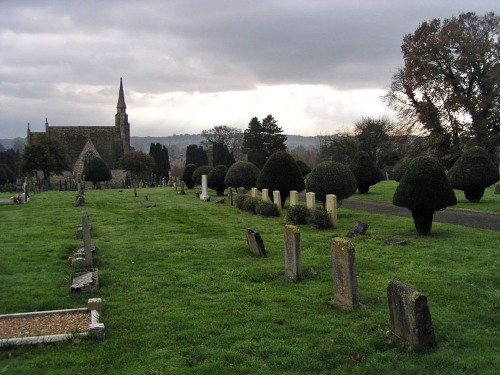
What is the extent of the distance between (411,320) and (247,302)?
3072mm

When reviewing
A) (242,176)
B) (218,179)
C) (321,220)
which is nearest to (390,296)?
(321,220)

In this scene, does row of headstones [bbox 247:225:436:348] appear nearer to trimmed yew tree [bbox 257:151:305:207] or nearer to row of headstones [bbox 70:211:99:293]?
row of headstones [bbox 70:211:99:293]

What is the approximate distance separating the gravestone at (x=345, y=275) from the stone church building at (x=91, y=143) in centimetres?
5715

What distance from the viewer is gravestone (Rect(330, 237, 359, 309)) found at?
7.81m

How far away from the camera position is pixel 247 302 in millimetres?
8320

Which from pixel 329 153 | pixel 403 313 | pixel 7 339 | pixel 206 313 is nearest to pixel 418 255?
pixel 403 313

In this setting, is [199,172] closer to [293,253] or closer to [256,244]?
[256,244]

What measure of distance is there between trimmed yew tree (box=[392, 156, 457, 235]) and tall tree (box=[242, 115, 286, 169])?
50438mm

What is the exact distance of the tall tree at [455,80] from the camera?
117ft

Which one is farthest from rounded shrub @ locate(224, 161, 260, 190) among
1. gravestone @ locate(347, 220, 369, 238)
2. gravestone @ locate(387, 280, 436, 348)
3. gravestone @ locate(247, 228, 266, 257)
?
gravestone @ locate(387, 280, 436, 348)

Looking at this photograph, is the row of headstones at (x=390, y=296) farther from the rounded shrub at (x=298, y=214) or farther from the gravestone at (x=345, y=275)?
the rounded shrub at (x=298, y=214)

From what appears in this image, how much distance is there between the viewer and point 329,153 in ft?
204

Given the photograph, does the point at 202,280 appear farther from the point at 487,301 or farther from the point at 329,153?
the point at 329,153

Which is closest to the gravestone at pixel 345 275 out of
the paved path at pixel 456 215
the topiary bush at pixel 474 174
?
the paved path at pixel 456 215
